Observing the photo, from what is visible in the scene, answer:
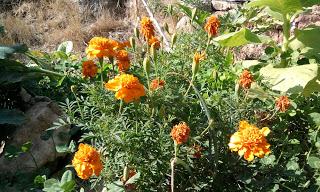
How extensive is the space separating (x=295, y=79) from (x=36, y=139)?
122 centimetres

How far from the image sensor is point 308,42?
2555 mm

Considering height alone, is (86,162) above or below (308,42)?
above

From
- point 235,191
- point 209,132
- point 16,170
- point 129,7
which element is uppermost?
point 209,132

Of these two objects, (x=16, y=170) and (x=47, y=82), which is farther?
(x=47, y=82)

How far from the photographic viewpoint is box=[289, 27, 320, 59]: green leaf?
2.55 m

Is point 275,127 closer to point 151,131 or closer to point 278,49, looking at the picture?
point 151,131

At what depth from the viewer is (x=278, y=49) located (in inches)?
105

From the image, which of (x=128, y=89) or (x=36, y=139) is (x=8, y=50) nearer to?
(x=36, y=139)

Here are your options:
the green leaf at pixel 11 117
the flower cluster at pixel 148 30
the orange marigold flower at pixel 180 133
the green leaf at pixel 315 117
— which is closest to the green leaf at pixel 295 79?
the green leaf at pixel 315 117

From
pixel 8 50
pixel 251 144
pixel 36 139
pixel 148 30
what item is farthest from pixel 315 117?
pixel 8 50

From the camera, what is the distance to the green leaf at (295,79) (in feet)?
7.02

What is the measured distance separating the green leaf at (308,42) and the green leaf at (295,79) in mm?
208

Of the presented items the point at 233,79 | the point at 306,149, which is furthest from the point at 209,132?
the point at 233,79

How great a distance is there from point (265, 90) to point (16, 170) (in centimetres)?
116
